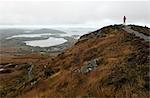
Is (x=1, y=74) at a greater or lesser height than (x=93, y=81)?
lesser

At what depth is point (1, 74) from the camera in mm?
73688

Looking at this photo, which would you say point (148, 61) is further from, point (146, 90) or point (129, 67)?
point (146, 90)

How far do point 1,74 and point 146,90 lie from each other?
59.5 meters

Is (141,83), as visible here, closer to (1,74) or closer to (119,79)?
(119,79)

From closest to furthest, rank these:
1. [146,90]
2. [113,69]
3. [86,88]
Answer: [146,90], [86,88], [113,69]

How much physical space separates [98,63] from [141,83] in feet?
35.9

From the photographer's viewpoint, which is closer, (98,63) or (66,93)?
(66,93)

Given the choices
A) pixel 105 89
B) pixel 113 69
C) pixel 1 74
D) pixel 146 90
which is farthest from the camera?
pixel 1 74

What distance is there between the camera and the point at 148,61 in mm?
24266

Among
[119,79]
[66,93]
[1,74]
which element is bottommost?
[1,74]

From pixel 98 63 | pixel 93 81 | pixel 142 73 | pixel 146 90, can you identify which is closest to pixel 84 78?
pixel 93 81

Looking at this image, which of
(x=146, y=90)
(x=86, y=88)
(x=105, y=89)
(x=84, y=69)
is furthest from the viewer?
(x=84, y=69)

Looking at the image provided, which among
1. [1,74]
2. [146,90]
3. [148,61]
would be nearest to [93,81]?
[148,61]

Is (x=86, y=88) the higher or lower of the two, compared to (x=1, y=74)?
higher
